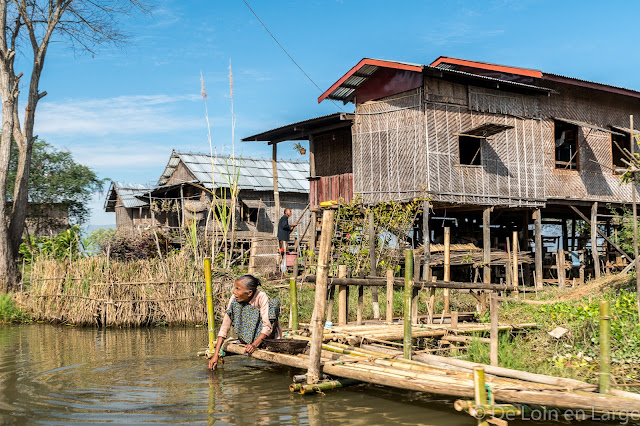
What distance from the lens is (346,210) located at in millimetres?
13867

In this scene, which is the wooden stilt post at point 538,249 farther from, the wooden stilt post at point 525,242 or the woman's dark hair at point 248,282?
the woman's dark hair at point 248,282

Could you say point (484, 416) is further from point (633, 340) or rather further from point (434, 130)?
point (434, 130)

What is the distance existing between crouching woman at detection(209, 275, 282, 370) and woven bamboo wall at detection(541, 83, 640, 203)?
415 inches

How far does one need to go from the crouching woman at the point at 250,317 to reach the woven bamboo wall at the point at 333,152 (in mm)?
9463

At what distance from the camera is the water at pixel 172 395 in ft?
17.4

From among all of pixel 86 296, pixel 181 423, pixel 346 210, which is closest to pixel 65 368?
pixel 181 423

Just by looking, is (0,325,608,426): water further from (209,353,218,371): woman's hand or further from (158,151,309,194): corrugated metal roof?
(158,151,309,194): corrugated metal roof

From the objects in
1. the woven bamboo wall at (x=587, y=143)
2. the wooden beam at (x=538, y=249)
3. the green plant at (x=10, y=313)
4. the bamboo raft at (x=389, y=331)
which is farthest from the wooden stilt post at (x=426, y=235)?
the green plant at (x=10, y=313)

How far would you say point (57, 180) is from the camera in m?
24.6

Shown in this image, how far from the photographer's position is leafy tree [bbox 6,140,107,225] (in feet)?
79.7

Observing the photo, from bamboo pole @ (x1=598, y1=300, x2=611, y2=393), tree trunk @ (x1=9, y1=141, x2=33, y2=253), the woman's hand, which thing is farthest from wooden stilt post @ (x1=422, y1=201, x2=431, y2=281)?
tree trunk @ (x1=9, y1=141, x2=33, y2=253)

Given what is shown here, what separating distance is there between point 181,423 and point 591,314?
4685 millimetres

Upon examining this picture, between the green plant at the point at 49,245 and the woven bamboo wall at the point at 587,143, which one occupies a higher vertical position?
the woven bamboo wall at the point at 587,143

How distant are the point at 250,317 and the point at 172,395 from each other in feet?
4.07
